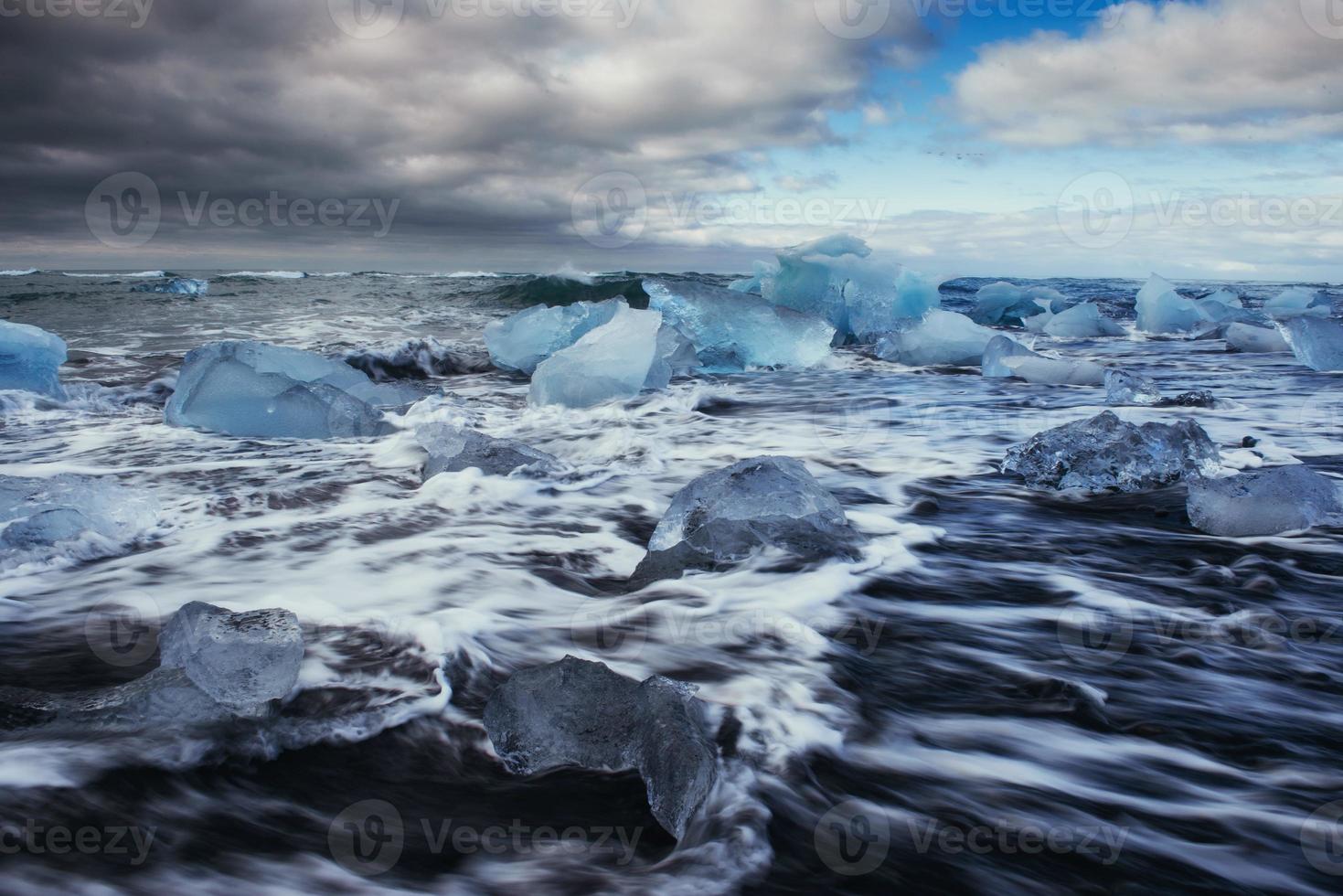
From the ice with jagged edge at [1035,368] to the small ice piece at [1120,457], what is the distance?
4299 mm

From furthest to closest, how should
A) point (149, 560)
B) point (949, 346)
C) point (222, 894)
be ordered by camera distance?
point (949, 346) → point (149, 560) → point (222, 894)

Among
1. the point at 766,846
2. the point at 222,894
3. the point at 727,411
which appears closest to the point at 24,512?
the point at 222,894

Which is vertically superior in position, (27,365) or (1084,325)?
(1084,325)

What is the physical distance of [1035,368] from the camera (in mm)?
8508

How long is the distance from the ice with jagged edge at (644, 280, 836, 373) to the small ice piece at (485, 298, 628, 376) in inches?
31.3

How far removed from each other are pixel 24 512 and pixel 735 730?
294 cm

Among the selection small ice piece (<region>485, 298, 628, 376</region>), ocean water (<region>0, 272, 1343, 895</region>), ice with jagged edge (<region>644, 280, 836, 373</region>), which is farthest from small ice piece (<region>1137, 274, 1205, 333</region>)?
ocean water (<region>0, 272, 1343, 895</region>)

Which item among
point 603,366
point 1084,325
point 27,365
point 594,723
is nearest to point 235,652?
point 594,723

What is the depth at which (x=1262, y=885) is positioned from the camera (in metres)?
1.46

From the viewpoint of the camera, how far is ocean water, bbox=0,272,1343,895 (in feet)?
4.73

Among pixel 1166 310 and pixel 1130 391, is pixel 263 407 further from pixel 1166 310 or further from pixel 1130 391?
pixel 1166 310

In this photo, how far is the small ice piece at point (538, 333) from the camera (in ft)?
30.8

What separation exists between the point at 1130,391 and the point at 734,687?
6.05 meters

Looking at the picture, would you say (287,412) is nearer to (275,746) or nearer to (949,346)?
(275,746)
